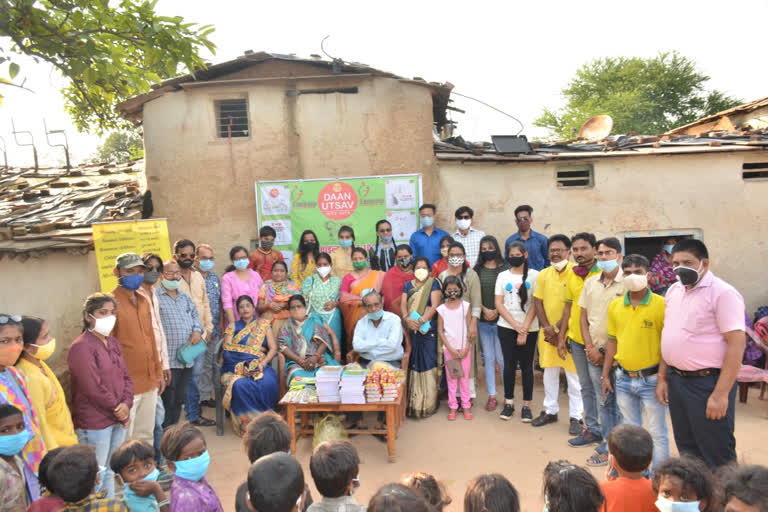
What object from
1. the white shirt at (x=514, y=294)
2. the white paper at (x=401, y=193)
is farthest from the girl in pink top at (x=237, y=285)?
the white shirt at (x=514, y=294)

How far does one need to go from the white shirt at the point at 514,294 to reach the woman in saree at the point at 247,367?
2.74 meters

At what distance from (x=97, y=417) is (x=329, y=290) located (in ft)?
10.1

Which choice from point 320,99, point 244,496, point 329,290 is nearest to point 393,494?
point 244,496

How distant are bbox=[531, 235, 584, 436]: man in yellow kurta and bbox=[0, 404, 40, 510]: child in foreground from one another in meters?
4.65

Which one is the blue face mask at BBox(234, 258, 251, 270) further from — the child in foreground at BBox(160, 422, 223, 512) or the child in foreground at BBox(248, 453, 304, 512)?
the child in foreground at BBox(248, 453, 304, 512)

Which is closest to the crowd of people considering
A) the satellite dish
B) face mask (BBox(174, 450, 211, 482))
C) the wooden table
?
face mask (BBox(174, 450, 211, 482))

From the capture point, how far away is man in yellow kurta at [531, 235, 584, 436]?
5.53 meters

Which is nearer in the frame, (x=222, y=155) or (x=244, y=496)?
(x=244, y=496)

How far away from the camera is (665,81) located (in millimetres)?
26141

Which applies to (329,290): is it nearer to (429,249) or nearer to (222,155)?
(429,249)

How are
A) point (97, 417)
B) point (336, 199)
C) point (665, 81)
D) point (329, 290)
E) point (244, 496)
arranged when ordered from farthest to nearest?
1. point (665, 81)
2. point (336, 199)
3. point (329, 290)
4. point (97, 417)
5. point (244, 496)

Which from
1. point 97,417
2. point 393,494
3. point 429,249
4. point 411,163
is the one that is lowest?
point 97,417

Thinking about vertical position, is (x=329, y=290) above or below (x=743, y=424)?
above

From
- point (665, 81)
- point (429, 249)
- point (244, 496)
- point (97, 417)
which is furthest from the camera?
point (665, 81)
